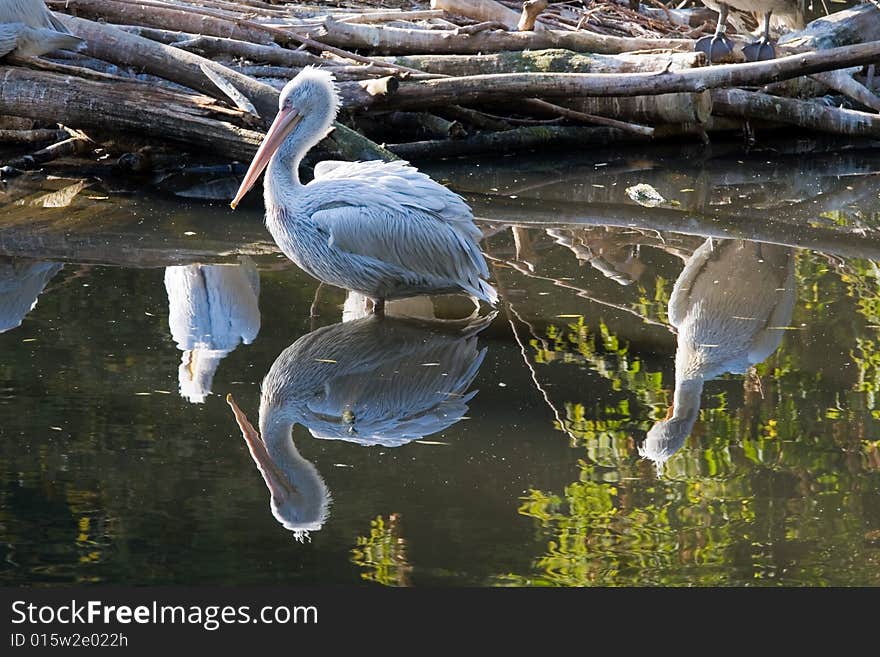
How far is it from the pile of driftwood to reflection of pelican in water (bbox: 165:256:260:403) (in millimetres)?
1910

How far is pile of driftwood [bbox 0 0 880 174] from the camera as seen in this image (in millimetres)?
8039

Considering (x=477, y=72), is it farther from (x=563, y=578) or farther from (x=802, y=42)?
(x=563, y=578)

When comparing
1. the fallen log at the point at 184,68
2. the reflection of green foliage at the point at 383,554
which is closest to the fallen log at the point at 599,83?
the fallen log at the point at 184,68

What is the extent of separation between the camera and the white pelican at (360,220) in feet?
17.6

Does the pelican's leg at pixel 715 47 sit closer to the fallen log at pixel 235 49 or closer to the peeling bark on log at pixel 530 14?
the peeling bark on log at pixel 530 14

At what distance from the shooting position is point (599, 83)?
825 centimetres

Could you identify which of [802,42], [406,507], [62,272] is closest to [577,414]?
[406,507]

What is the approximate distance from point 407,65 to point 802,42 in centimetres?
346

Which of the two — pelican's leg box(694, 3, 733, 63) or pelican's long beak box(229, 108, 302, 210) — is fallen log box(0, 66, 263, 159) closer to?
pelican's long beak box(229, 108, 302, 210)

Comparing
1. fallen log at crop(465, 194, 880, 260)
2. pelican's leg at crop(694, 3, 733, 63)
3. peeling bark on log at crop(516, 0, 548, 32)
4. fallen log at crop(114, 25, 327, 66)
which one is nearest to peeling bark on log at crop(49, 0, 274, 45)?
fallen log at crop(114, 25, 327, 66)

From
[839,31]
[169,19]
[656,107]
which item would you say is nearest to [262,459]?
[169,19]

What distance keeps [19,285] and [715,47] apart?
18.0 ft

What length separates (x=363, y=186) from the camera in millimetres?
5477

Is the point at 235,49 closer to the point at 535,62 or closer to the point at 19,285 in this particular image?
the point at 535,62
